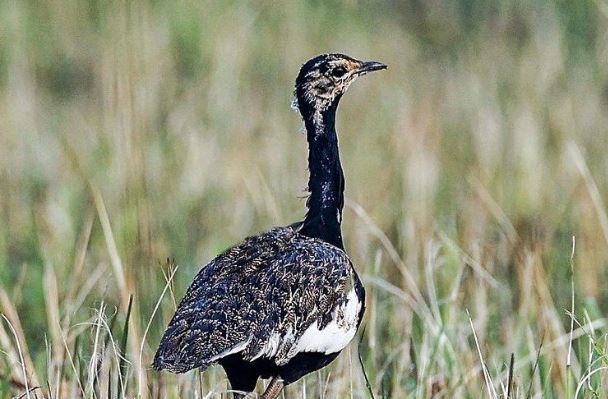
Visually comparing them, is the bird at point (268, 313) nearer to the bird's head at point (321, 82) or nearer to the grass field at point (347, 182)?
the grass field at point (347, 182)

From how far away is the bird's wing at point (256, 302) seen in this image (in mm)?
4398

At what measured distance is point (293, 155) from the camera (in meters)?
8.95

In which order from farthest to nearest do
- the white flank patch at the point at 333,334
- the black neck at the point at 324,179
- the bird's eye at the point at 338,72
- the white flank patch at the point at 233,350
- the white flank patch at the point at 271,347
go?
1. the bird's eye at the point at 338,72
2. the black neck at the point at 324,179
3. the white flank patch at the point at 333,334
4. the white flank patch at the point at 271,347
5. the white flank patch at the point at 233,350

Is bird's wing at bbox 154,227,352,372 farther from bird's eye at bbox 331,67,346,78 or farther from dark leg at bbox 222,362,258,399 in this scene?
bird's eye at bbox 331,67,346,78

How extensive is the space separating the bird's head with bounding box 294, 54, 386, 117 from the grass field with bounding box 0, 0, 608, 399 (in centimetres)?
72

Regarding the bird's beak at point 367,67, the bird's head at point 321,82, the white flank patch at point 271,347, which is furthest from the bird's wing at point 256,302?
the bird's beak at point 367,67

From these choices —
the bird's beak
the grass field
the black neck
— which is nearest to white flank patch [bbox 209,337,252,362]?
the grass field

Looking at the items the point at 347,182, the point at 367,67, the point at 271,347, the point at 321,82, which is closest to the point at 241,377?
the point at 271,347

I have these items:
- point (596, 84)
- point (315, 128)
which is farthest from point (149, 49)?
point (315, 128)

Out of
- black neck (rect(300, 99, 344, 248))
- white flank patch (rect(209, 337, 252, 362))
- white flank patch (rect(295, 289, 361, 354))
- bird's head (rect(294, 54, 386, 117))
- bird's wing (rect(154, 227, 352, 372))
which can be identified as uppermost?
bird's head (rect(294, 54, 386, 117))

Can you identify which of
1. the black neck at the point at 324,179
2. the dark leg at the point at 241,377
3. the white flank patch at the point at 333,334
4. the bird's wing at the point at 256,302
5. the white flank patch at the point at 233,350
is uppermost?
the black neck at the point at 324,179

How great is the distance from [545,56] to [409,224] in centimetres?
343

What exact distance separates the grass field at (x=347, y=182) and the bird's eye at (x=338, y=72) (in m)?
0.75

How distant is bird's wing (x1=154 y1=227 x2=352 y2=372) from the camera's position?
4.40 meters
